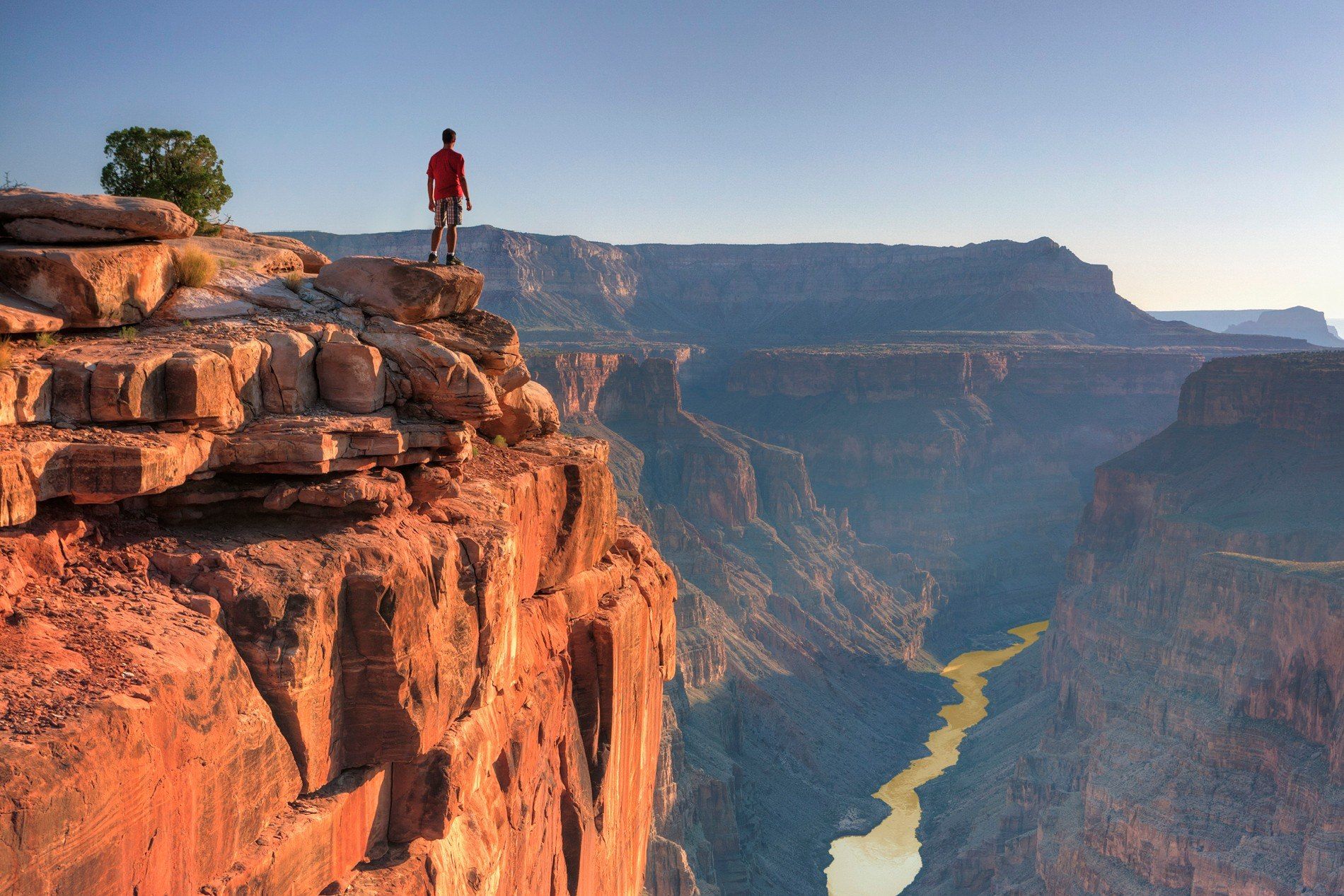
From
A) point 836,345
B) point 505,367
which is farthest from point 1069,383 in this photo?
point 505,367

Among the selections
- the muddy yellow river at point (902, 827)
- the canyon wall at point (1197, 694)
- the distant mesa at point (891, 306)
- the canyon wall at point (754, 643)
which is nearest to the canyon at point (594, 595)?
the canyon wall at point (1197, 694)

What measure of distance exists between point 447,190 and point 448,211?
0.34 meters

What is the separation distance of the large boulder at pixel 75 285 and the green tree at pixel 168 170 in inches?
262

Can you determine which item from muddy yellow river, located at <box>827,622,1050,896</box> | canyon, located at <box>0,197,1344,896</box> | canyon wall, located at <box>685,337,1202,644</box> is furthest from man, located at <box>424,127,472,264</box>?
canyon wall, located at <box>685,337,1202,644</box>

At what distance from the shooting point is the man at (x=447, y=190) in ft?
53.4

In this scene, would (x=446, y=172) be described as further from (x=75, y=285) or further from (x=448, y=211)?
(x=75, y=285)

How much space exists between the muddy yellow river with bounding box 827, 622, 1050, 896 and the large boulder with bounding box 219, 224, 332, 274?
53792 millimetres

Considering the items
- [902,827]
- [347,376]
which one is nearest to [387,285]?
[347,376]

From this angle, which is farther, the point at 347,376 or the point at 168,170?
the point at 168,170

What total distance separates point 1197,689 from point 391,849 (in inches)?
2420

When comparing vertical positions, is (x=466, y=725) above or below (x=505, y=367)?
below

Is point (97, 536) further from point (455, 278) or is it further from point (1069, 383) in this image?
point (1069, 383)

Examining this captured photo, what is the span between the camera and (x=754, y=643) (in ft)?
303

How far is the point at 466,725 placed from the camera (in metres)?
12.9
